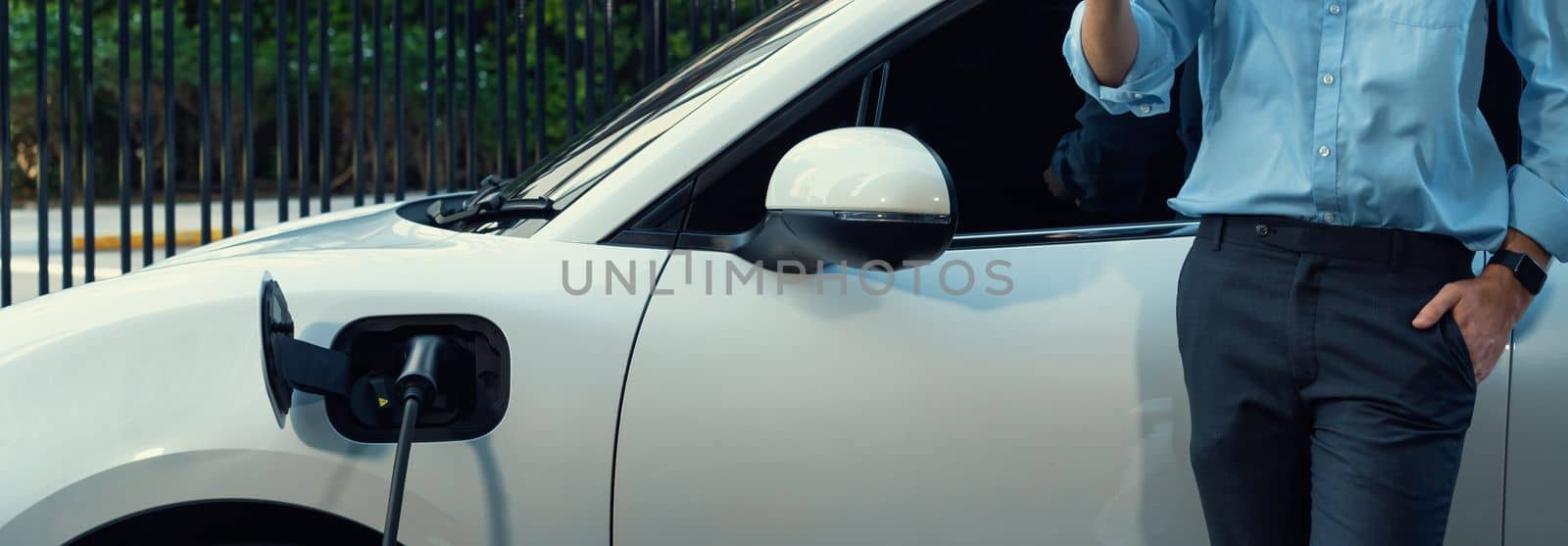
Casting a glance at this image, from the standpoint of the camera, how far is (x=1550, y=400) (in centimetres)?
173

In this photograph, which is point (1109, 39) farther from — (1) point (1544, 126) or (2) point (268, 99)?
(2) point (268, 99)

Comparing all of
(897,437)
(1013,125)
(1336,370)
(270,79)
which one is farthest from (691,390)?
(270,79)

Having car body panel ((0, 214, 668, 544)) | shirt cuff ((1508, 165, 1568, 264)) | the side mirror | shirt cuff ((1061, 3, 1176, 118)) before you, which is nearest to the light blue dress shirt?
shirt cuff ((1508, 165, 1568, 264))

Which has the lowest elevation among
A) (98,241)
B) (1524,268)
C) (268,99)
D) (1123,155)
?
(98,241)

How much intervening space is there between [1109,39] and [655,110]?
2.66 feet

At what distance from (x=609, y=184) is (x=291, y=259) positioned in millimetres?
465


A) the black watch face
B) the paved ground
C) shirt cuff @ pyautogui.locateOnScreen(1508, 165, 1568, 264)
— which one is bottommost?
the paved ground

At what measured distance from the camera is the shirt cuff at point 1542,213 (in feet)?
4.97

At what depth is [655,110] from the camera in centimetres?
214

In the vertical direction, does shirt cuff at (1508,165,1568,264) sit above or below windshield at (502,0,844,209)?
below

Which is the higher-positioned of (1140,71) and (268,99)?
(268,99)

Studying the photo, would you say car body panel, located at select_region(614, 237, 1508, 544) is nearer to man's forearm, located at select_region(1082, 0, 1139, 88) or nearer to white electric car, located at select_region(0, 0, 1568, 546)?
white electric car, located at select_region(0, 0, 1568, 546)

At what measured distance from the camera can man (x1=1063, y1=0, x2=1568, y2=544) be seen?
4.90 ft

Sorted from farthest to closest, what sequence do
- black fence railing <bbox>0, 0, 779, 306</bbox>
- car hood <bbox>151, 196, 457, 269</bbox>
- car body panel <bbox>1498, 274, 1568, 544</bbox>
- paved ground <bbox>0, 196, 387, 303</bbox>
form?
paved ground <bbox>0, 196, 387, 303</bbox> → black fence railing <bbox>0, 0, 779, 306</bbox> → car hood <bbox>151, 196, 457, 269</bbox> → car body panel <bbox>1498, 274, 1568, 544</bbox>
